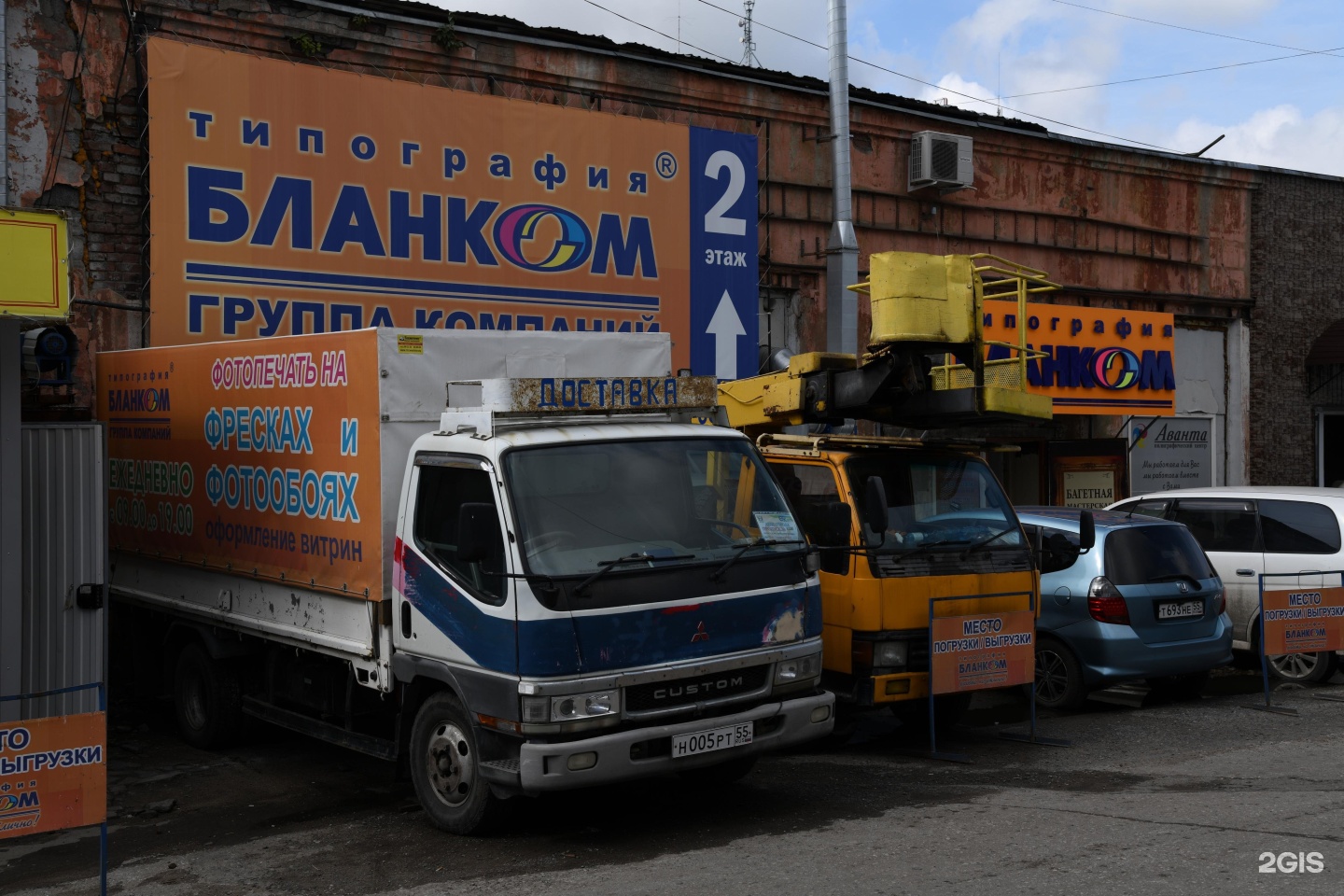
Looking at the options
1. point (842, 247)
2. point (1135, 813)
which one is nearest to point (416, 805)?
point (1135, 813)

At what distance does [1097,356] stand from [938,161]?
346cm

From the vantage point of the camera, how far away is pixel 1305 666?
450 inches

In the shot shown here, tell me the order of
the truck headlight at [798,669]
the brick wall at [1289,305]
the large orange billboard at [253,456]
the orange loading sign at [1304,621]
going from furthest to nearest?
the brick wall at [1289,305] → the orange loading sign at [1304,621] → the large orange billboard at [253,456] → the truck headlight at [798,669]

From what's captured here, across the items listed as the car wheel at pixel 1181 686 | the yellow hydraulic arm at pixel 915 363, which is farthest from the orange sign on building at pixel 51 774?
the car wheel at pixel 1181 686

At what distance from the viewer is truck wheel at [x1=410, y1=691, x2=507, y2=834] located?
6.51 m

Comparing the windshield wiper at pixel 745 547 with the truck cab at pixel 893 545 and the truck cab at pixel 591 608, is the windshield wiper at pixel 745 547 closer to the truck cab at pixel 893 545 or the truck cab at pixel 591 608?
the truck cab at pixel 591 608

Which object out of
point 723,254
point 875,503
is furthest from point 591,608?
point 723,254

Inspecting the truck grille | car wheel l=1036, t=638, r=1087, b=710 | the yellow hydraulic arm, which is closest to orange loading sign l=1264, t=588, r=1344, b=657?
car wheel l=1036, t=638, r=1087, b=710

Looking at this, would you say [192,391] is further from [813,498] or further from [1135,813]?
[1135,813]

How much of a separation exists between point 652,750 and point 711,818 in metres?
0.98

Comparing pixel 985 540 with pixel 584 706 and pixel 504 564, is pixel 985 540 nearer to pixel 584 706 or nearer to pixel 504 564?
pixel 584 706

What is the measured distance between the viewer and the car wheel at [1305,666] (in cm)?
1127

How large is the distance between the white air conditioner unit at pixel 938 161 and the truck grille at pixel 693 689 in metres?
11.2

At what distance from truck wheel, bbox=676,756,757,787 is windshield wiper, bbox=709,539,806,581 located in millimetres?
1370
